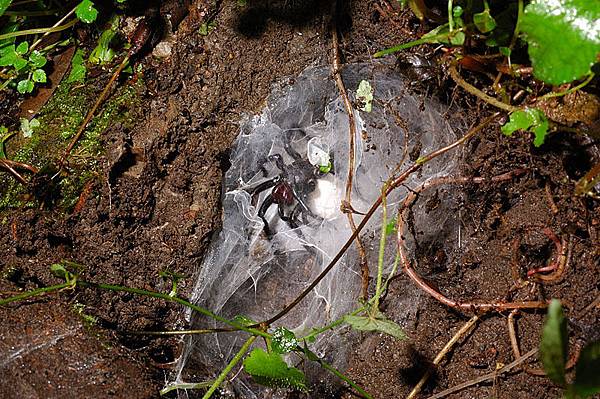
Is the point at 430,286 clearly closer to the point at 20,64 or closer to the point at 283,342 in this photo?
the point at 283,342

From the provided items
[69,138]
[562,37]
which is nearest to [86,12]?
[69,138]

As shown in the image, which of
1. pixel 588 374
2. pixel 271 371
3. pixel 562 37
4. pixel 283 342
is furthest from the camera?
pixel 283 342

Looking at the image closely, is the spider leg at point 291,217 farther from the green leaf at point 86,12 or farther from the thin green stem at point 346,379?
the green leaf at point 86,12

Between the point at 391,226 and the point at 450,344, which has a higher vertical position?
the point at 391,226

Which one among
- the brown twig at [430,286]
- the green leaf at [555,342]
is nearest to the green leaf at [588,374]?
the green leaf at [555,342]

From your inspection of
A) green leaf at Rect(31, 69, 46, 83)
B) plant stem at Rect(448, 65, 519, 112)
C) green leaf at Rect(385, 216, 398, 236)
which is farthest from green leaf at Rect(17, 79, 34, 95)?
plant stem at Rect(448, 65, 519, 112)

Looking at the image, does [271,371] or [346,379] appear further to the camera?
[346,379]
